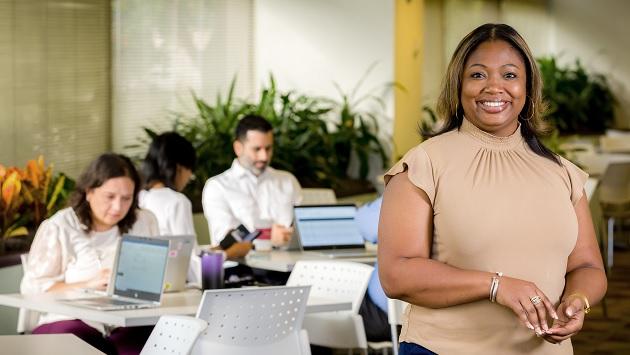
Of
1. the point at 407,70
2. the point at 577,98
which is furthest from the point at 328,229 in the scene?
the point at 577,98

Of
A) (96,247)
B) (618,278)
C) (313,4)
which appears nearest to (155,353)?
(96,247)

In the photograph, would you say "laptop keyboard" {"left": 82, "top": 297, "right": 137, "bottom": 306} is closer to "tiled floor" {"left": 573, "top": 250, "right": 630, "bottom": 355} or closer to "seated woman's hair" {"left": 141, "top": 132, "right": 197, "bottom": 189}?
"seated woman's hair" {"left": 141, "top": 132, "right": 197, "bottom": 189}

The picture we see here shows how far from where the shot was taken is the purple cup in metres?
5.56

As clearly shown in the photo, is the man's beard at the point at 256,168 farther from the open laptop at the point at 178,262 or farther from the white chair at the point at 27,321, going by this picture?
the white chair at the point at 27,321

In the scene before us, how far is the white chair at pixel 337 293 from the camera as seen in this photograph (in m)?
6.04

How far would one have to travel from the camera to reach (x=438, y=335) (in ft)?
8.89

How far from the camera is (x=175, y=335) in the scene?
395cm

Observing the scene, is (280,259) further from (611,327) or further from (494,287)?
(494,287)

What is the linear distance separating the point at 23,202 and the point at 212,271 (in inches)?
79.3

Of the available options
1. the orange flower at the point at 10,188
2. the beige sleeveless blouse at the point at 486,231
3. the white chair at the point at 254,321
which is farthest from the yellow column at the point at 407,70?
the beige sleeveless blouse at the point at 486,231

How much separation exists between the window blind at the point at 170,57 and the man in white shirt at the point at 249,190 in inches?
48.8

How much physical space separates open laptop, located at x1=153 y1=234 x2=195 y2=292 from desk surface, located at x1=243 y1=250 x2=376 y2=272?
108 centimetres

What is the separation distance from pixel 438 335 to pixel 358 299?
3.31 m

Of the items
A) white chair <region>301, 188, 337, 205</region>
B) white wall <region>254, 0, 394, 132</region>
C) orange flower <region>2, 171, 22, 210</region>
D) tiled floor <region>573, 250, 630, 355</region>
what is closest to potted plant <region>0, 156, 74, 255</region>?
orange flower <region>2, 171, 22, 210</region>
